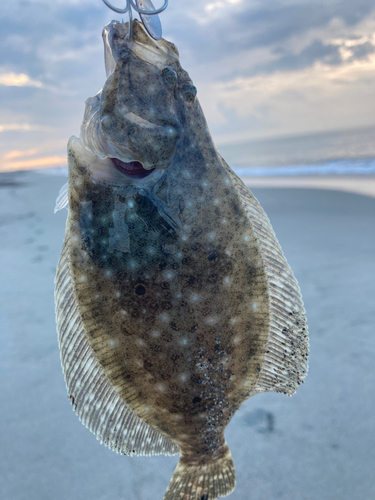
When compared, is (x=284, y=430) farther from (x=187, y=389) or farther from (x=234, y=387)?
(x=187, y=389)

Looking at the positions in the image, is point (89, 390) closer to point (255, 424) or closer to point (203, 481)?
point (203, 481)

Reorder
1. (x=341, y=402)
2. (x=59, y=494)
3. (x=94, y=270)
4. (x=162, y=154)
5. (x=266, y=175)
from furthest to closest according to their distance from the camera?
(x=266, y=175) → (x=341, y=402) → (x=59, y=494) → (x=94, y=270) → (x=162, y=154)

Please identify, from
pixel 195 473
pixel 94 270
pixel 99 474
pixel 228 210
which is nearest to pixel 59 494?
pixel 99 474

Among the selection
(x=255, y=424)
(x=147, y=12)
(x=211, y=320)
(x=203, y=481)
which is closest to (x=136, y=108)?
(x=147, y=12)

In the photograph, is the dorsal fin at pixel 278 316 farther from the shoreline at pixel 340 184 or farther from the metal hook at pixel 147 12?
the shoreline at pixel 340 184

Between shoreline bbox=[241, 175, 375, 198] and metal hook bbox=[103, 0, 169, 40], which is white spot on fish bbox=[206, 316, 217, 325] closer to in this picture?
metal hook bbox=[103, 0, 169, 40]

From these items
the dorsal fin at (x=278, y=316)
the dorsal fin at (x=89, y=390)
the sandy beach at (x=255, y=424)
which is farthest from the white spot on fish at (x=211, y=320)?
the sandy beach at (x=255, y=424)
